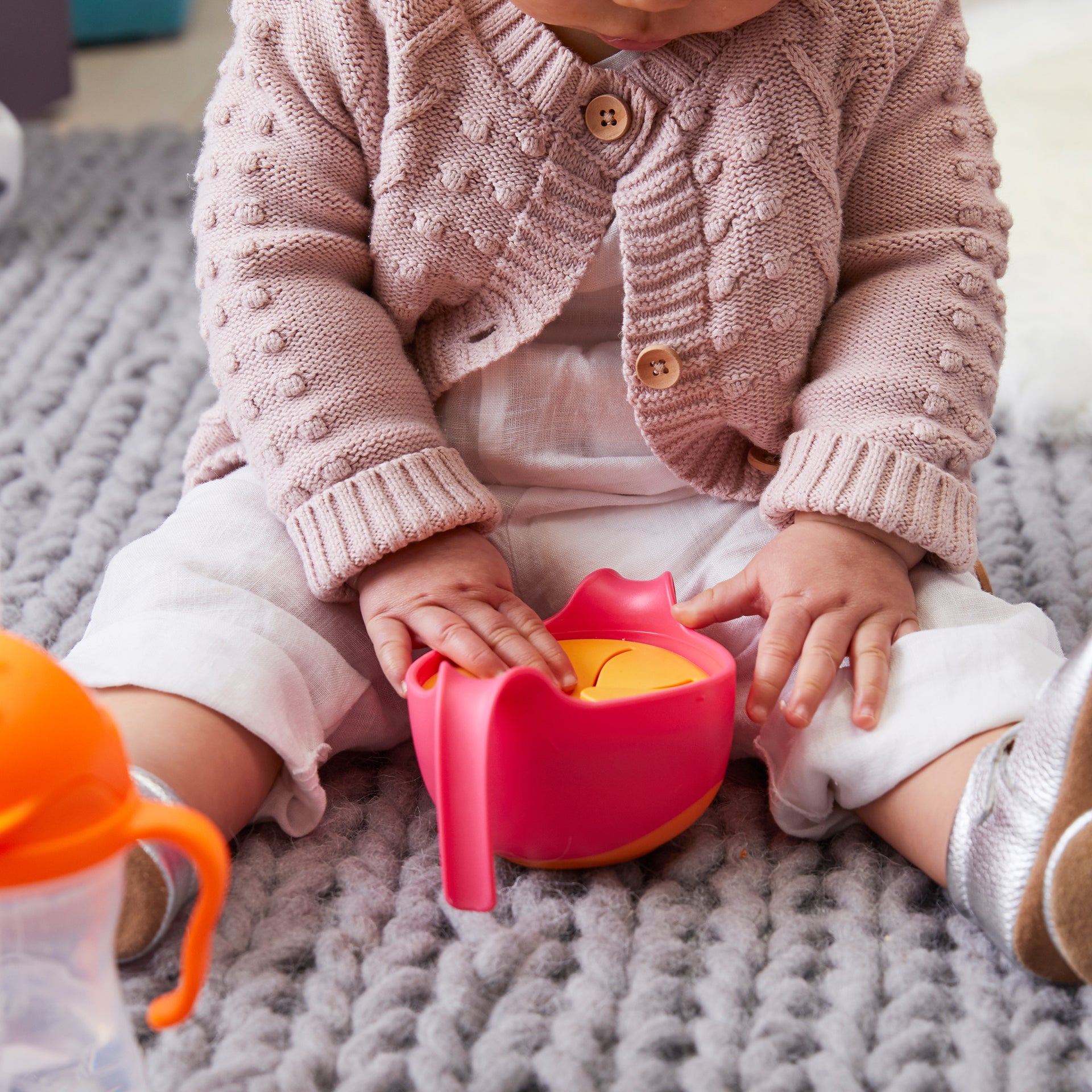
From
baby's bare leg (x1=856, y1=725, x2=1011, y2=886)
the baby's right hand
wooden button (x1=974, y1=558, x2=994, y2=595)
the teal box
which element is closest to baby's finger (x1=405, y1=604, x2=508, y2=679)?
the baby's right hand

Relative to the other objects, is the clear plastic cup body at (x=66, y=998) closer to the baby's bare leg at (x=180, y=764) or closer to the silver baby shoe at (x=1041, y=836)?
the baby's bare leg at (x=180, y=764)

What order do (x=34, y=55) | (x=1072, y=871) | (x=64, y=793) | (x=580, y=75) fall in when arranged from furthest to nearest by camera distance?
(x=34, y=55), (x=580, y=75), (x=1072, y=871), (x=64, y=793)

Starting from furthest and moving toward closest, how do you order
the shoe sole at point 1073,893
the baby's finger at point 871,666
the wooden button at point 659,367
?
1. the wooden button at point 659,367
2. the baby's finger at point 871,666
3. the shoe sole at point 1073,893

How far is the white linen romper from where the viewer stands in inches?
24.7

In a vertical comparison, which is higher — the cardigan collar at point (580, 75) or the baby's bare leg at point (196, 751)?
the cardigan collar at point (580, 75)

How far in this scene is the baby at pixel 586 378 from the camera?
643 mm

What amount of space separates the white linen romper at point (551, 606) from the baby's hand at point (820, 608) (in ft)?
0.05

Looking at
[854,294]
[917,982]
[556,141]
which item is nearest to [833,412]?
[854,294]

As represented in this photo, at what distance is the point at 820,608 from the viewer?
0.67m

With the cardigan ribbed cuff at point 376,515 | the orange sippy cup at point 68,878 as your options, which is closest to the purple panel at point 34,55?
the cardigan ribbed cuff at point 376,515

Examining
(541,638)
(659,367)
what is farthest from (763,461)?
(541,638)

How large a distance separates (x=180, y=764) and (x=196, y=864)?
0.60 feet

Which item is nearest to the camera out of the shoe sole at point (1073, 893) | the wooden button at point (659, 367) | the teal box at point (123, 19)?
the shoe sole at point (1073, 893)

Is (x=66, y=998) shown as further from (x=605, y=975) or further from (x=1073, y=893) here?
(x=1073, y=893)
